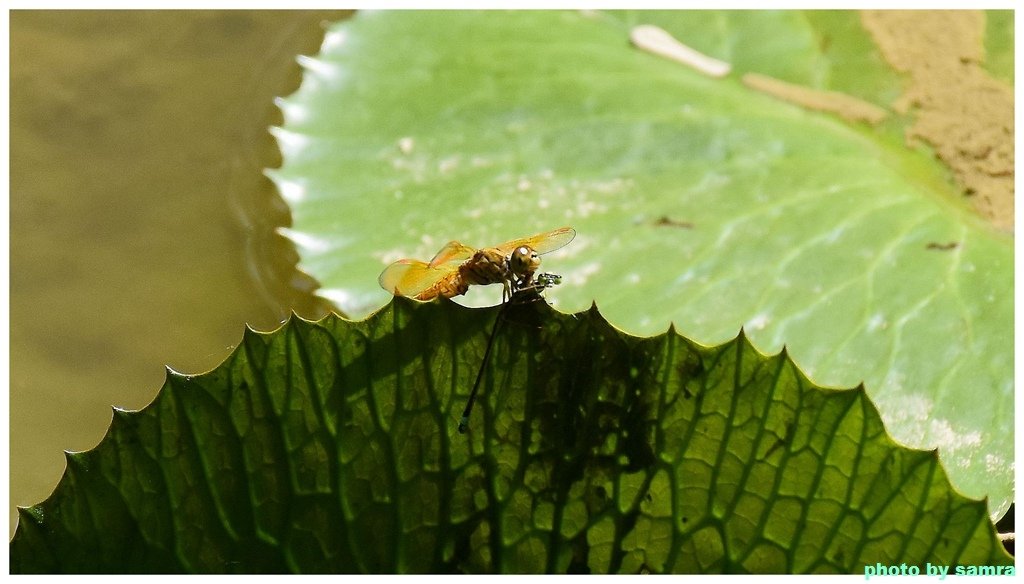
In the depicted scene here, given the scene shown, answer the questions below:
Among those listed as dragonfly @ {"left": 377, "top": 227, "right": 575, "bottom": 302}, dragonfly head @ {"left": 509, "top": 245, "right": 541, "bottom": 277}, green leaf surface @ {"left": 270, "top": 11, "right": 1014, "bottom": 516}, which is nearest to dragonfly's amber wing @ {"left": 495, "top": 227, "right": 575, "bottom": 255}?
dragonfly @ {"left": 377, "top": 227, "right": 575, "bottom": 302}

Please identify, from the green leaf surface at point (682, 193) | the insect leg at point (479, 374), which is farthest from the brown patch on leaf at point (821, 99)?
the insect leg at point (479, 374)

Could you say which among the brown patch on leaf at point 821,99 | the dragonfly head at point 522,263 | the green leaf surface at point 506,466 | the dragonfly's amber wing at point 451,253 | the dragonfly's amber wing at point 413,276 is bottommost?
the green leaf surface at point 506,466

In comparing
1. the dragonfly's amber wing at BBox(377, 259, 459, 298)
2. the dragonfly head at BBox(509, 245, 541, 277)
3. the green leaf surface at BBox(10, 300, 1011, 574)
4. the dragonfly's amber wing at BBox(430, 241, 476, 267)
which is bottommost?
the green leaf surface at BBox(10, 300, 1011, 574)

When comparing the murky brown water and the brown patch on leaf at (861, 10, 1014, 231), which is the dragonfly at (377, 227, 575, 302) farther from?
the brown patch on leaf at (861, 10, 1014, 231)

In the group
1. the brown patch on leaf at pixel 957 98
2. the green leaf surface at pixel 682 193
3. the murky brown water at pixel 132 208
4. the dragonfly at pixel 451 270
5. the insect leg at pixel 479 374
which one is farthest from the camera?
the murky brown water at pixel 132 208

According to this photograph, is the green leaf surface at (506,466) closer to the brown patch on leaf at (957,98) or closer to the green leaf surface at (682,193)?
the green leaf surface at (682,193)

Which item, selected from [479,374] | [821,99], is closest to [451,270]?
[479,374]
